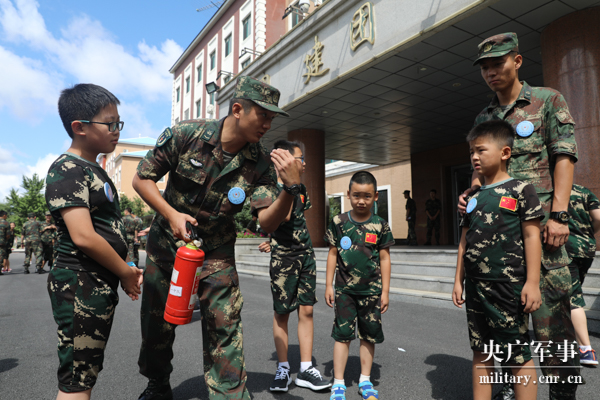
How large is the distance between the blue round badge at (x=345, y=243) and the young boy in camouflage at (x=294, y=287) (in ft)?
1.44

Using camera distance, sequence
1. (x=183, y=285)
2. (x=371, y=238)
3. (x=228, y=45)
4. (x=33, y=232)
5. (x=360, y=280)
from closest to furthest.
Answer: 1. (x=183, y=285)
2. (x=360, y=280)
3. (x=371, y=238)
4. (x=33, y=232)
5. (x=228, y=45)

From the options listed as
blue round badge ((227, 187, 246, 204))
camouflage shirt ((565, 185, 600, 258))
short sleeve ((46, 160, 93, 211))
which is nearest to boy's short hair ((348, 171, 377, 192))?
blue round badge ((227, 187, 246, 204))

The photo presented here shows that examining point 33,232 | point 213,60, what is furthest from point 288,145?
point 213,60

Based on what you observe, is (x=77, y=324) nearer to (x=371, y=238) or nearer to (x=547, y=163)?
(x=371, y=238)

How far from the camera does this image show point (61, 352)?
6.16 feet

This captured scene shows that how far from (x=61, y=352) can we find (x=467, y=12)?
740cm

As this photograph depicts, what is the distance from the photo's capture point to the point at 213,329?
2154 millimetres

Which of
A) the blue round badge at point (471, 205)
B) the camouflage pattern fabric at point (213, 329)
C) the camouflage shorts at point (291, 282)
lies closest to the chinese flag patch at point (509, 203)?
the blue round badge at point (471, 205)

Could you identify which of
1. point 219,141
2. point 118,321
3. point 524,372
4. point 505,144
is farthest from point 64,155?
point 118,321

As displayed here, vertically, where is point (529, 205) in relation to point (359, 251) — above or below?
above

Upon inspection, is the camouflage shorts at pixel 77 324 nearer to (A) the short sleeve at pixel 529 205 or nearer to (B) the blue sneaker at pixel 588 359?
(A) the short sleeve at pixel 529 205

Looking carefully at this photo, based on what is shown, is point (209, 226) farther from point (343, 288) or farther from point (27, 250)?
point (27, 250)

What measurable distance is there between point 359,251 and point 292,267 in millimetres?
650

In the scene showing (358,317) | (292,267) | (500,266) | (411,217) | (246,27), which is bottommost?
(358,317)
